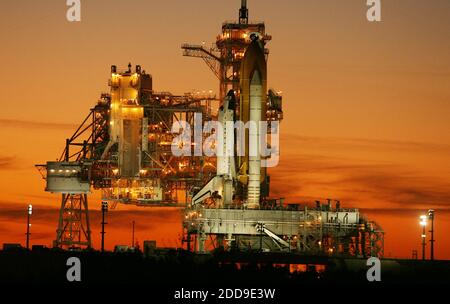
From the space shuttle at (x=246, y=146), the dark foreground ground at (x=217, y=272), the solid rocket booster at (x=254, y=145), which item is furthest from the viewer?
the space shuttle at (x=246, y=146)

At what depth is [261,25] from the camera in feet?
482

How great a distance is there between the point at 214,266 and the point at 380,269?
1328 centimetres

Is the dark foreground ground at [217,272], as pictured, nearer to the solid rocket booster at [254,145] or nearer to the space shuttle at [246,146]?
the solid rocket booster at [254,145]

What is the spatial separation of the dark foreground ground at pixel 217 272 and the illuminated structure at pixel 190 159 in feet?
38.0

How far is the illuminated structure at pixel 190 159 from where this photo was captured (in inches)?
5241

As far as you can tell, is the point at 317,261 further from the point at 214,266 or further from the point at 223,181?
the point at 223,181

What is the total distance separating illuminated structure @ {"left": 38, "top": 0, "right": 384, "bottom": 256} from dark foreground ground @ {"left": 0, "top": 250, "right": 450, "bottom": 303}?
11596 mm

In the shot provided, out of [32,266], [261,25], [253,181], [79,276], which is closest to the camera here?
[79,276]

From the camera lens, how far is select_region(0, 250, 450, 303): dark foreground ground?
111m

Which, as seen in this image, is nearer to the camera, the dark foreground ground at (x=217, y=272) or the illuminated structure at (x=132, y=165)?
the dark foreground ground at (x=217, y=272)

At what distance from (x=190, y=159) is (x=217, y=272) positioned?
35.3 meters

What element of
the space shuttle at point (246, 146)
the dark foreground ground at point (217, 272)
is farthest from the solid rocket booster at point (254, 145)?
the dark foreground ground at point (217, 272)

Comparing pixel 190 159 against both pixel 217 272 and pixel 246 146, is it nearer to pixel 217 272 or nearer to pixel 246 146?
pixel 246 146

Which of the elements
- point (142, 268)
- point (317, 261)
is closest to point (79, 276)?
point (142, 268)
